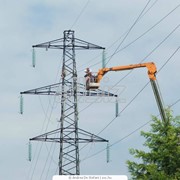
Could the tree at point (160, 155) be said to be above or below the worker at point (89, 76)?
below

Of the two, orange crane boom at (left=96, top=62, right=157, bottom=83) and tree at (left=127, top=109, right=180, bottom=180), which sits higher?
orange crane boom at (left=96, top=62, right=157, bottom=83)

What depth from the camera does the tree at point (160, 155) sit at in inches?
993

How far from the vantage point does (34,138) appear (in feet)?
169

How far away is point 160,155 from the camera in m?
25.8

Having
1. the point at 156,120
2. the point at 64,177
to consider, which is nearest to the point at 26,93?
the point at 156,120

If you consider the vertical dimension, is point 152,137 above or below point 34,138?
below

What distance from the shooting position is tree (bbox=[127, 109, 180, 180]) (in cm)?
2522

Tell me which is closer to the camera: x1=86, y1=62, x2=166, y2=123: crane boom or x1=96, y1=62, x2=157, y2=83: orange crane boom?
x1=86, y1=62, x2=166, y2=123: crane boom

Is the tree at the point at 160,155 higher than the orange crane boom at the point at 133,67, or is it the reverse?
the orange crane boom at the point at 133,67

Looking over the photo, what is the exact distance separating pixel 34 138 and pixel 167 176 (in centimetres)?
2759

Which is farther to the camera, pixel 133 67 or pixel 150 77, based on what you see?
pixel 133 67

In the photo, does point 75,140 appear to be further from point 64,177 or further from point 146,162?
point 64,177

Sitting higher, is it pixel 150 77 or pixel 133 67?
pixel 133 67

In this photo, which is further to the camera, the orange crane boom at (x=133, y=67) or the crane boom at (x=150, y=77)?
the orange crane boom at (x=133, y=67)
